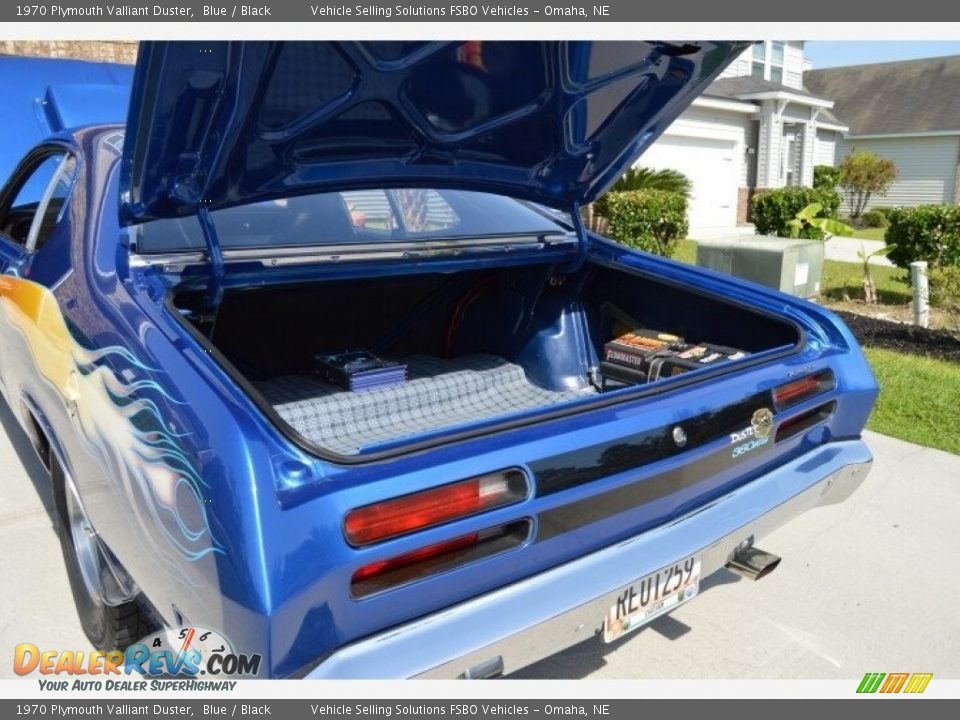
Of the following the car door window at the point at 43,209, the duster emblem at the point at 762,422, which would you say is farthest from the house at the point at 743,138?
the duster emblem at the point at 762,422

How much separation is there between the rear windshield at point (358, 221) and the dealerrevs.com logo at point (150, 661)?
122 cm

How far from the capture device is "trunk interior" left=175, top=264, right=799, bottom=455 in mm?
3078

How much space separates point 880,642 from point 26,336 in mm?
3303

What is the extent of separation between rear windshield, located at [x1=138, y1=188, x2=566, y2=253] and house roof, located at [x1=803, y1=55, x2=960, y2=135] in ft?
95.6

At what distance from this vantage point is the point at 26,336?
2.83 meters

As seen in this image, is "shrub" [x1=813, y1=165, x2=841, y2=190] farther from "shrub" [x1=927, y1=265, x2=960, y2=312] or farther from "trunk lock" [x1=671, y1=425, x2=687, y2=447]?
"trunk lock" [x1=671, y1=425, x2=687, y2=447]

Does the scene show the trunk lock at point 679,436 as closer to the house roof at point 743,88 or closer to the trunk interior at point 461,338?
the trunk interior at point 461,338

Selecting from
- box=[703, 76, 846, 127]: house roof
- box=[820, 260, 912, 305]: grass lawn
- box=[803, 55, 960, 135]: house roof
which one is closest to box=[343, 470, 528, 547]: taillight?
box=[820, 260, 912, 305]: grass lawn

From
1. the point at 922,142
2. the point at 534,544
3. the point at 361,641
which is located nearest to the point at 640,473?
the point at 534,544

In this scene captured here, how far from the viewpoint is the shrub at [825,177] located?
19281 mm

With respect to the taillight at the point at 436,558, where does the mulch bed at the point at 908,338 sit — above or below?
below

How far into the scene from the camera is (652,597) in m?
2.15

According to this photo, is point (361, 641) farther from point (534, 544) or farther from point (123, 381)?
point (123, 381)

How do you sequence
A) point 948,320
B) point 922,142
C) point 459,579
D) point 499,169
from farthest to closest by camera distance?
point 922,142 < point 948,320 < point 499,169 < point 459,579
